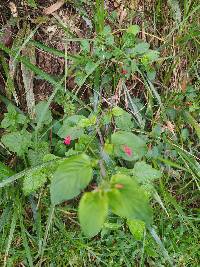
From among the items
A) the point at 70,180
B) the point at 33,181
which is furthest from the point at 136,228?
the point at 70,180

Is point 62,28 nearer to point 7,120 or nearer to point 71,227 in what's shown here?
point 7,120

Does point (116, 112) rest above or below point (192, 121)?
above

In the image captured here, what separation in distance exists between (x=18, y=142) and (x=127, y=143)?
1.70ft

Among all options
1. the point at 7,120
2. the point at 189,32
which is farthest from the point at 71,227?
the point at 189,32

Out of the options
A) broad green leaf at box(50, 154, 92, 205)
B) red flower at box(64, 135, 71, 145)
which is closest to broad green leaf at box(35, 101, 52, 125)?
red flower at box(64, 135, 71, 145)

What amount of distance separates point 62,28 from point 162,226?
0.83 metres

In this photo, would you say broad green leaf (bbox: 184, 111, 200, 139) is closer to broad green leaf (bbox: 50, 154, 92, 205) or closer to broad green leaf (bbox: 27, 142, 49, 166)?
broad green leaf (bbox: 27, 142, 49, 166)

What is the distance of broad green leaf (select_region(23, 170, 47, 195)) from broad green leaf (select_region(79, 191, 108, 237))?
2.06 ft

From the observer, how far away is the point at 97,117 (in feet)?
4.73

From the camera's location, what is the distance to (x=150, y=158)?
1510mm

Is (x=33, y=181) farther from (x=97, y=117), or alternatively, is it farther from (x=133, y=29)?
(x=133, y=29)


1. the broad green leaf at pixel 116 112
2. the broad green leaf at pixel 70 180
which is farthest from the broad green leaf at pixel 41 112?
the broad green leaf at pixel 70 180

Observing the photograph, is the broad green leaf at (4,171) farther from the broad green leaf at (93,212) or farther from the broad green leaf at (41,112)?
the broad green leaf at (93,212)

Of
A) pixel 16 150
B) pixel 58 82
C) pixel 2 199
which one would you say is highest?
pixel 58 82
